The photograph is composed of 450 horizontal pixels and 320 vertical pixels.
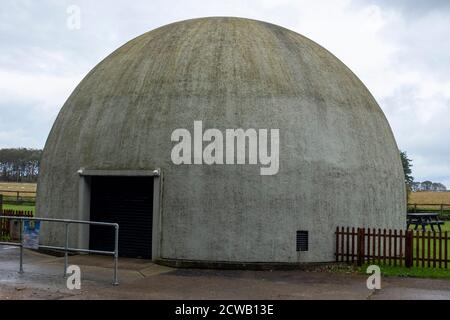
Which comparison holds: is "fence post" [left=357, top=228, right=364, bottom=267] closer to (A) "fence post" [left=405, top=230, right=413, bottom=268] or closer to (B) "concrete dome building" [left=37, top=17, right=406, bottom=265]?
(B) "concrete dome building" [left=37, top=17, right=406, bottom=265]

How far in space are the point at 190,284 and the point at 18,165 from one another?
11614cm

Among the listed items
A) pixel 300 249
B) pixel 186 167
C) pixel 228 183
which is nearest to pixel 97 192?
pixel 186 167

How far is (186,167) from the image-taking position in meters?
12.9

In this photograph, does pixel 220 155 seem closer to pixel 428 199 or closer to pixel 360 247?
pixel 360 247

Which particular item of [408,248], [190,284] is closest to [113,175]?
[190,284]

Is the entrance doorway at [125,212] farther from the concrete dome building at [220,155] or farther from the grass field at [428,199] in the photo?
the grass field at [428,199]

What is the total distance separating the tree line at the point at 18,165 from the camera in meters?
115

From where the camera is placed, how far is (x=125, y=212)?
1395 centimetres

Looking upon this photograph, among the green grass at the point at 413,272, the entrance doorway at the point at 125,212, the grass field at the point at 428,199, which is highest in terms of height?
the entrance doorway at the point at 125,212

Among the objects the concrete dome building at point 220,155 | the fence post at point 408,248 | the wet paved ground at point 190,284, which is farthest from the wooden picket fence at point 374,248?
the wet paved ground at point 190,284

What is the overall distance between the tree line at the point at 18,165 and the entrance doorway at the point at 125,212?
106m

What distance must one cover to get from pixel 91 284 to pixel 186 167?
12.9 feet

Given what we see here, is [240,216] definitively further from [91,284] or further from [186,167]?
[91,284]

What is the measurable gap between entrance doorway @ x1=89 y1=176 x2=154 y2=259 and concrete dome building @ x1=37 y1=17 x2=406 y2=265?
3 centimetres
